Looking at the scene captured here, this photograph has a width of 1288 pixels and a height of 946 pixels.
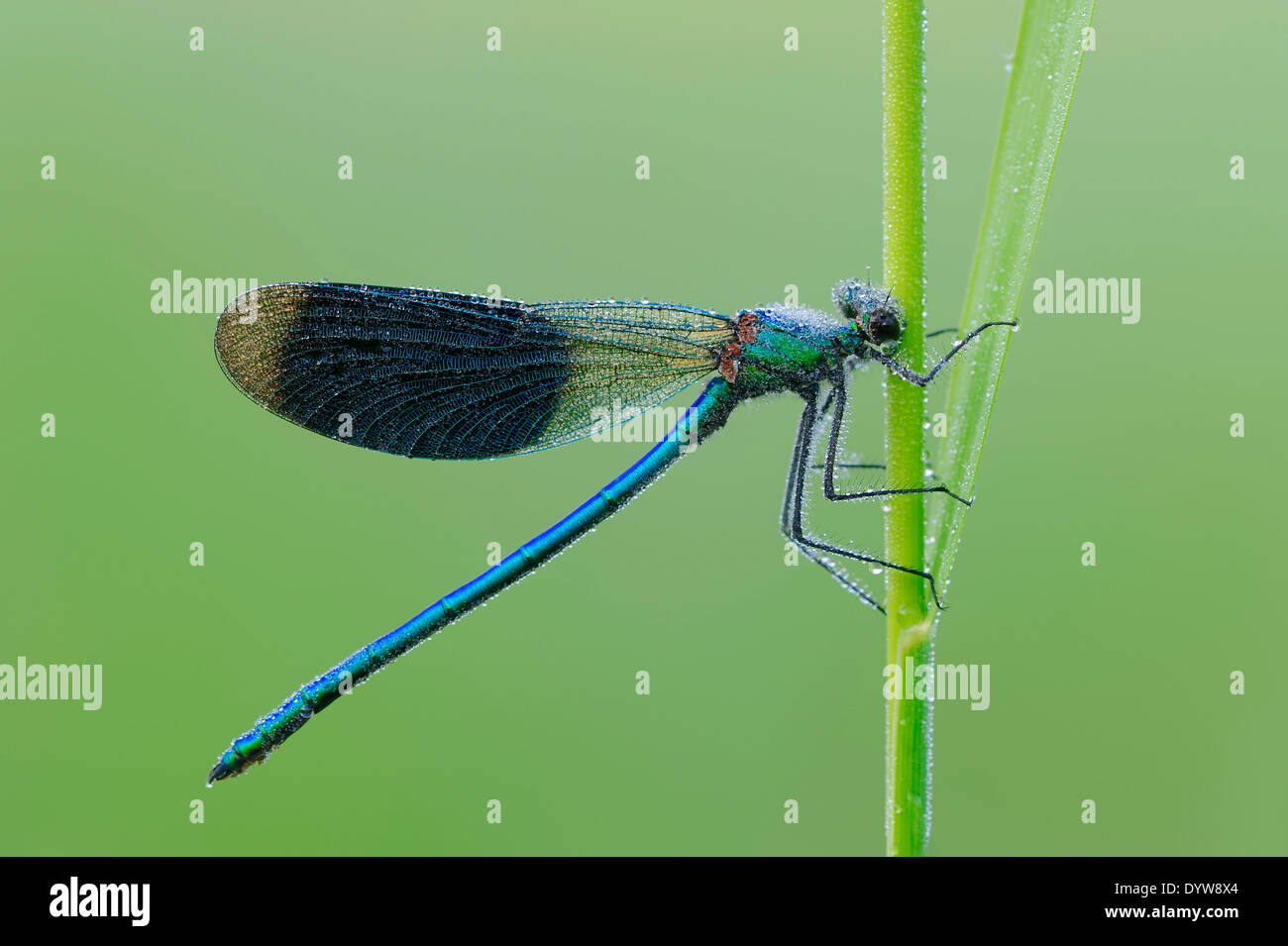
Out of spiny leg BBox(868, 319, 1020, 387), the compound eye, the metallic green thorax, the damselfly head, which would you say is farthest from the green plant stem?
the metallic green thorax

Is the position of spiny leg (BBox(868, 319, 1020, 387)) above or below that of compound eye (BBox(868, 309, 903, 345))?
below

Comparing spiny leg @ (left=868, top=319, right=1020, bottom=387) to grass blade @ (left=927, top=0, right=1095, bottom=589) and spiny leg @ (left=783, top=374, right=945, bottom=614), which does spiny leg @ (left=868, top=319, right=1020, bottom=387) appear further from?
spiny leg @ (left=783, top=374, right=945, bottom=614)

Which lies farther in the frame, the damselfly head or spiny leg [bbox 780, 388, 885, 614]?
spiny leg [bbox 780, 388, 885, 614]

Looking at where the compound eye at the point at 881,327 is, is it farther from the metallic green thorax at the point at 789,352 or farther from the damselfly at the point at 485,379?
the damselfly at the point at 485,379

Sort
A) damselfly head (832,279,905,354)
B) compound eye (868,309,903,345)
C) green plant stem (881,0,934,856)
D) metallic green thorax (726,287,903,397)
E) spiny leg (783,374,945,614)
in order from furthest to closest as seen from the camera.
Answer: spiny leg (783,374,945,614) < metallic green thorax (726,287,903,397) < damselfly head (832,279,905,354) < compound eye (868,309,903,345) < green plant stem (881,0,934,856)

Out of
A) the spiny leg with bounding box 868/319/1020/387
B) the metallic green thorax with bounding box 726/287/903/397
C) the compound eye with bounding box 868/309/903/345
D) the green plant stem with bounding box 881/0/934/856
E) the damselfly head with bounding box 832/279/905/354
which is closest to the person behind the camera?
the green plant stem with bounding box 881/0/934/856

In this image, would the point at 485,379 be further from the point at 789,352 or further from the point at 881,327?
the point at 881,327
